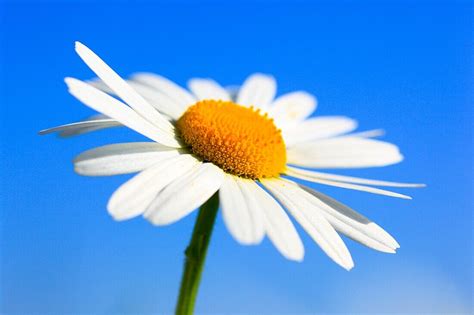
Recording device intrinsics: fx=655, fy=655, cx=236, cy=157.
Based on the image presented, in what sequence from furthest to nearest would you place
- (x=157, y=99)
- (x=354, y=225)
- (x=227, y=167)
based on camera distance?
(x=157, y=99)
(x=227, y=167)
(x=354, y=225)

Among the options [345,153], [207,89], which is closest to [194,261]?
[345,153]

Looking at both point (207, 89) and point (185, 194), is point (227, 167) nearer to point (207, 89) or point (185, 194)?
point (185, 194)

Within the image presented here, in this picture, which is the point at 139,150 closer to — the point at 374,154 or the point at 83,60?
the point at 83,60

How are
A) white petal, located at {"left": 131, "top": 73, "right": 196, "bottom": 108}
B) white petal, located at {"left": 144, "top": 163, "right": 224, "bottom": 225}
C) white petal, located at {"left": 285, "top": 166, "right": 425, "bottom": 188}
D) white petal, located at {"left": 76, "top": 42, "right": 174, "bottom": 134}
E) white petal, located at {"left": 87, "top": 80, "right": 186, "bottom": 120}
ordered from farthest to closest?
white petal, located at {"left": 131, "top": 73, "right": 196, "bottom": 108} < white petal, located at {"left": 87, "top": 80, "right": 186, "bottom": 120} < white petal, located at {"left": 285, "top": 166, "right": 425, "bottom": 188} < white petal, located at {"left": 76, "top": 42, "right": 174, "bottom": 134} < white petal, located at {"left": 144, "top": 163, "right": 224, "bottom": 225}

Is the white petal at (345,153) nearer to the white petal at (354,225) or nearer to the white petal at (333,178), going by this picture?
the white petal at (333,178)

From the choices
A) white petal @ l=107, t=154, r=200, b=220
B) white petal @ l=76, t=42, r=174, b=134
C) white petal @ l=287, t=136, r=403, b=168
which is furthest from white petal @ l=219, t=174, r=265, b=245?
white petal @ l=287, t=136, r=403, b=168

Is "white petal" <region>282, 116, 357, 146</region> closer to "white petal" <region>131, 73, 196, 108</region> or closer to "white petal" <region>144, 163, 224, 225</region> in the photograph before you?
"white petal" <region>131, 73, 196, 108</region>
